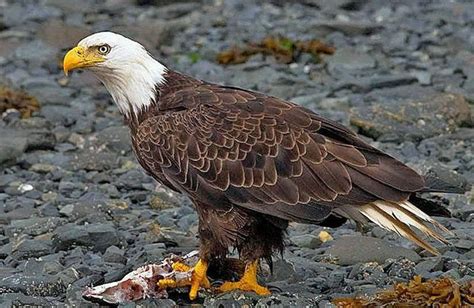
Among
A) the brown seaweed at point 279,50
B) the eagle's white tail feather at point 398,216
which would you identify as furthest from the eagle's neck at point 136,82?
the brown seaweed at point 279,50

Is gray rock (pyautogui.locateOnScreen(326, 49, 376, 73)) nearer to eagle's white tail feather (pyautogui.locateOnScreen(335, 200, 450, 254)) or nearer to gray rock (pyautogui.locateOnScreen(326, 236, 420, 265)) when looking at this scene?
gray rock (pyautogui.locateOnScreen(326, 236, 420, 265))

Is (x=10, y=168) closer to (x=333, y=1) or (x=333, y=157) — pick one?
(x=333, y=157)

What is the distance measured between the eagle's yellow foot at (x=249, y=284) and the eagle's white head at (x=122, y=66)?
121 centimetres

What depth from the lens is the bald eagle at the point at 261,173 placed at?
21.9 ft

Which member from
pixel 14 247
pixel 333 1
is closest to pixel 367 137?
pixel 14 247

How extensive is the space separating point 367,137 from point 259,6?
749cm

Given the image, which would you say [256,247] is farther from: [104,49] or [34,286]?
[104,49]

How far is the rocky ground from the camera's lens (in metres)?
7.41

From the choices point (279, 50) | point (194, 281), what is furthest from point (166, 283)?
point (279, 50)

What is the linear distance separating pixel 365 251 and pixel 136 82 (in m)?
1.88

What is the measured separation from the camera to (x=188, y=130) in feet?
22.7

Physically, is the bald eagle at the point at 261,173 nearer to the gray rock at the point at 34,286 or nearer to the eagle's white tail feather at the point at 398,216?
the eagle's white tail feather at the point at 398,216

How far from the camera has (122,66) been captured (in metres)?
7.32

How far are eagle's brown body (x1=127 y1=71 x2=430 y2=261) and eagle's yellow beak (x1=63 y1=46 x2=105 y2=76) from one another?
0.61 meters
